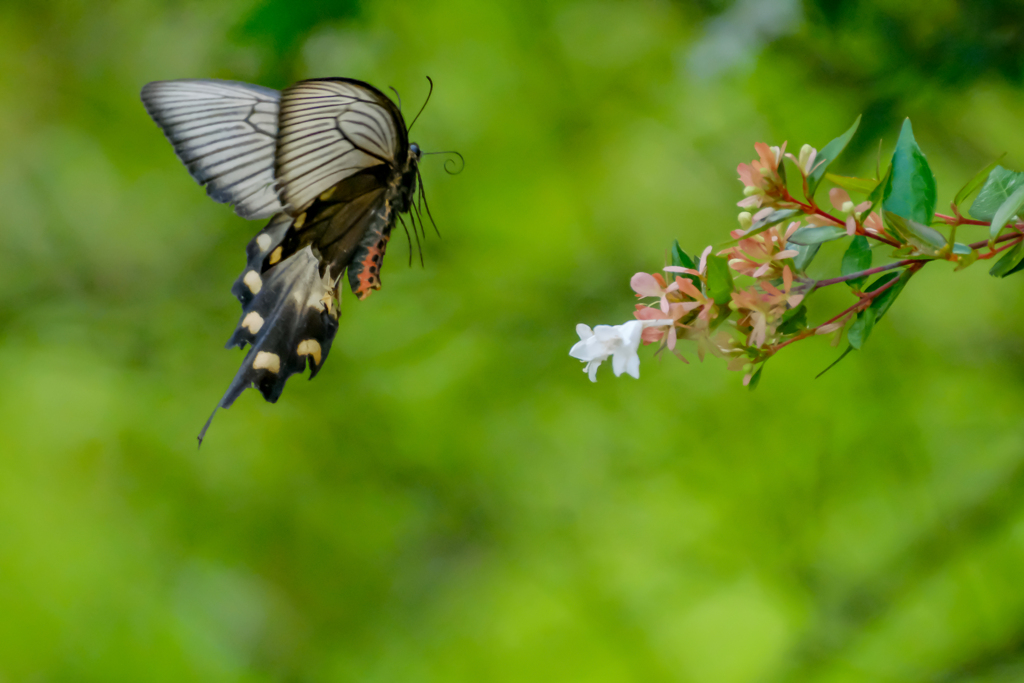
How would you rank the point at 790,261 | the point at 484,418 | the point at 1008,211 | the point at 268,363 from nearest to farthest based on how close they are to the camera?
1. the point at 1008,211
2. the point at 790,261
3. the point at 268,363
4. the point at 484,418

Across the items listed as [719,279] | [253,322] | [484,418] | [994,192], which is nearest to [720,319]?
[719,279]

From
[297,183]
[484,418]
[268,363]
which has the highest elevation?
[297,183]

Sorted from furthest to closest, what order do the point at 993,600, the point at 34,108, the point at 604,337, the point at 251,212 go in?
the point at 34,108 < the point at 993,600 < the point at 251,212 < the point at 604,337

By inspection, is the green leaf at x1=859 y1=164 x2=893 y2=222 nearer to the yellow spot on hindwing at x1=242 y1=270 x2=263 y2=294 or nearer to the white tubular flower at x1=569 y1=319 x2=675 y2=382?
the white tubular flower at x1=569 y1=319 x2=675 y2=382

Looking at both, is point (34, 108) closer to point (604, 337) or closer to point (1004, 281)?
point (604, 337)

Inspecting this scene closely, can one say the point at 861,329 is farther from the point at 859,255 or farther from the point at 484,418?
the point at 484,418

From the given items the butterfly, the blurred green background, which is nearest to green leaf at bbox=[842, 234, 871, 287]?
the butterfly

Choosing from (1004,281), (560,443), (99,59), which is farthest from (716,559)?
(99,59)
